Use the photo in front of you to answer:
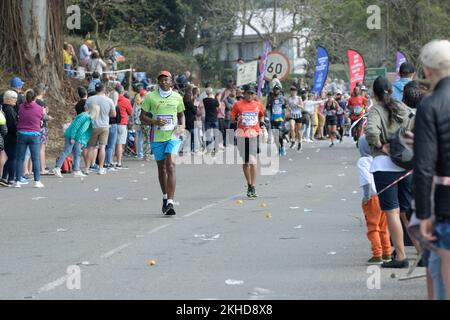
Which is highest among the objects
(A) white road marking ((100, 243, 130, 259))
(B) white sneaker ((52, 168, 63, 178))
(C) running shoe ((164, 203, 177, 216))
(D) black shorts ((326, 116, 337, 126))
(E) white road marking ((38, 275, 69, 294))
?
(E) white road marking ((38, 275, 69, 294))

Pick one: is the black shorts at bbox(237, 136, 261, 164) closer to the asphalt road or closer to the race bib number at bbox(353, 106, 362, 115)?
the asphalt road

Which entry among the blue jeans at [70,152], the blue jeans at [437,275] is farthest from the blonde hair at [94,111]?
the blue jeans at [437,275]

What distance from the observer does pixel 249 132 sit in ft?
58.3

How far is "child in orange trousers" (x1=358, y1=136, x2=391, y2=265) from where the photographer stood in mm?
10625

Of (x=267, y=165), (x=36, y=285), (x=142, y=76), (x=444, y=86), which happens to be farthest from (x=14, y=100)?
(x=142, y=76)

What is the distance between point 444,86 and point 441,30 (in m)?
59.2

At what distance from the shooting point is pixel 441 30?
64.0 metres

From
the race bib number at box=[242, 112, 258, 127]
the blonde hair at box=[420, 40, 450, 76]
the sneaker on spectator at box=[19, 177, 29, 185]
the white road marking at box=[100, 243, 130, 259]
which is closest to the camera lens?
the blonde hair at box=[420, 40, 450, 76]

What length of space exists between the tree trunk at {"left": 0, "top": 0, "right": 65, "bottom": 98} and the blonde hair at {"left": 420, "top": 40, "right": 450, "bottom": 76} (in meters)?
23.1

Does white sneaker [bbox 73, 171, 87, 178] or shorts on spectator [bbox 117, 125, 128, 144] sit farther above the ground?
shorts on spectator [bbox 117, 125, 128, 144]

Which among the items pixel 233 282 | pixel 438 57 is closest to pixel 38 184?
pixel 233 282

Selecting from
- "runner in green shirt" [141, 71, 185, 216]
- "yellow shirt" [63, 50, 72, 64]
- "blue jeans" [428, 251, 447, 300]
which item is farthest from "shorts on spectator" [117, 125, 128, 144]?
"blue jeans" [428, 251, 447, 300]

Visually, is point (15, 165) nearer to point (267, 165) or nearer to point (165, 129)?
point (165, 129)

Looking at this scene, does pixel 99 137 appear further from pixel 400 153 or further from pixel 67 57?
pixel 400 153
